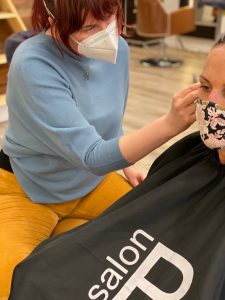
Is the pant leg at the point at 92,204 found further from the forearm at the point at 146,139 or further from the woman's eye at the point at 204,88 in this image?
the woman's eye at the point at 204,88

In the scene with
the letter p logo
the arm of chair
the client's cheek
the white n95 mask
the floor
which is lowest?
the floor

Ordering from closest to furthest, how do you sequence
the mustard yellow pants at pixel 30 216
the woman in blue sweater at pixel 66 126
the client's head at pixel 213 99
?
the client's head at pixel 213 99
the woman in blue sweater at pixel 66 126
the mustard yellow pants at pixel 30 216

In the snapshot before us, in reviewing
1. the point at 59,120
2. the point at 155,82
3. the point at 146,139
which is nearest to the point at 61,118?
the point at 59,120

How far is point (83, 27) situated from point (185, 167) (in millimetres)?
504

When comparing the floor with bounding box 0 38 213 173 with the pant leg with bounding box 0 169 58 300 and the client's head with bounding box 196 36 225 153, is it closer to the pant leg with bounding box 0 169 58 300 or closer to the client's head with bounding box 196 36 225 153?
the pant leg with bounding box 0 169 58 300

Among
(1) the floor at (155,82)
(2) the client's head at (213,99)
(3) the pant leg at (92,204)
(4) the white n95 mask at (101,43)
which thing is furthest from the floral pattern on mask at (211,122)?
(1) the floor at (155,82)

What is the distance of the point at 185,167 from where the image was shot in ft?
4.00

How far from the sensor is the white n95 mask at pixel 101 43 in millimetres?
1275

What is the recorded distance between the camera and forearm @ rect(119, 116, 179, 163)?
106 centimetres

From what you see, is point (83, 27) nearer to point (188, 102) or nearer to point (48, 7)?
point (48, 7)

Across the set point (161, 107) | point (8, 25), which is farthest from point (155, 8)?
point (8, 25)

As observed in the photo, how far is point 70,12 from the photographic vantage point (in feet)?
3.86

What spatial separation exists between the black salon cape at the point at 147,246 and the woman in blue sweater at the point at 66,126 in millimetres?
121

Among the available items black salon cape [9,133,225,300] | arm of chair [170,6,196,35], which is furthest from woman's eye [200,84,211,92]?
arm of chair [170,6,196,35]
